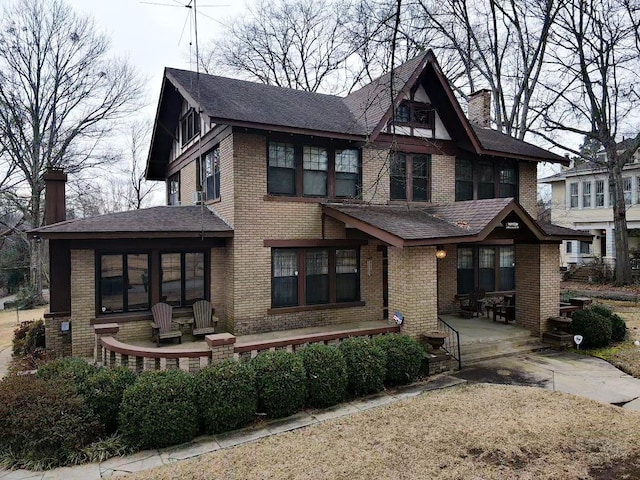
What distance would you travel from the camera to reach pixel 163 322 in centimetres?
1062

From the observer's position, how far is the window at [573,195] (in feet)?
105

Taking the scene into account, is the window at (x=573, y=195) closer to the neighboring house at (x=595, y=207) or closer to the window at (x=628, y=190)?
the neighboring house at (x=595, y=207)

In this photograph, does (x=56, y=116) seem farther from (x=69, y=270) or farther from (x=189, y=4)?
(x=189, y=4)

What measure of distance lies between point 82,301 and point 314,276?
6.07 meters

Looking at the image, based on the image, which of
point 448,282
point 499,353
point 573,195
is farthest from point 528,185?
point 573,195

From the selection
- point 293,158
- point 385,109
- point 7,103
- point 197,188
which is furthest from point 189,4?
point 7,103

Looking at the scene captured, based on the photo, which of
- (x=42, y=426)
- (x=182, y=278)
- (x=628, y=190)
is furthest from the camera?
(x=628, y=190)

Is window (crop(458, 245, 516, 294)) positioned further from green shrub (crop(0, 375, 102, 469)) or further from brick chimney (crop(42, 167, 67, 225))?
brick chimney (crop(42, 167, 67, 225))

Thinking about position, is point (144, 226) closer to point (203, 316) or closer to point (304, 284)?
point (203, 316)

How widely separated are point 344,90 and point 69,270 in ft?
67.5

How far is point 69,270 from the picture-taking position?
10805mm

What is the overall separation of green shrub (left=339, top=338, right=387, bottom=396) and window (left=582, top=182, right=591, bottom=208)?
98.6 feet

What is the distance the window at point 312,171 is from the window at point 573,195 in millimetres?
26437

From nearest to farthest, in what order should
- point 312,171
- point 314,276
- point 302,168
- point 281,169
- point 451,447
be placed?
point 451,447, point 281,169, point 302,168, point 312,171, point 314,276
